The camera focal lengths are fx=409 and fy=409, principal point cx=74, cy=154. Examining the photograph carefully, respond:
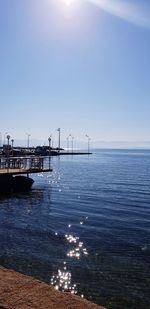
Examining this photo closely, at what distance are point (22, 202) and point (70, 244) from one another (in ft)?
46.5

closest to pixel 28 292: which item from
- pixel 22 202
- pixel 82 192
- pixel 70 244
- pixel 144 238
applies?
pixel 70 244

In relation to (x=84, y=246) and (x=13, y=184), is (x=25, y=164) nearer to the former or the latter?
(x=13, y=184)

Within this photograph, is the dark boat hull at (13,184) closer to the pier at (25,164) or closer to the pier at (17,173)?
the pier at (17,173)

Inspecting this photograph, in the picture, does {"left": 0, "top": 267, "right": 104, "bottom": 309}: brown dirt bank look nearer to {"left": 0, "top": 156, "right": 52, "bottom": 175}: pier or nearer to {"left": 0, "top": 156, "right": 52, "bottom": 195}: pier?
{"left": 0, "top": 156, "right": 52, "bottom": 195}: pier

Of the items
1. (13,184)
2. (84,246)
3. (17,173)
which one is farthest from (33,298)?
(13,184)

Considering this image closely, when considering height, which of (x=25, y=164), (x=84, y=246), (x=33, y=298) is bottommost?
(x=84, y=246)

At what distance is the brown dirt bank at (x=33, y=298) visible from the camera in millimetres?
6168

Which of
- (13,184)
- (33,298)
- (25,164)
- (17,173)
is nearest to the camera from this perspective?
(33,298)

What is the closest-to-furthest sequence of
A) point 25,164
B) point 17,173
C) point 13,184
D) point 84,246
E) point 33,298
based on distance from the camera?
1. point 33,298
2. point 84,246
3. point 17,173
4. point 13,184
5. point 25,164

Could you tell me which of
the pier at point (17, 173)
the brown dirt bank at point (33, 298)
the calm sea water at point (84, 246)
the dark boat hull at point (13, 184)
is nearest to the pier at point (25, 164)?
the pier at point (17, 173)

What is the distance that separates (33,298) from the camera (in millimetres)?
6441

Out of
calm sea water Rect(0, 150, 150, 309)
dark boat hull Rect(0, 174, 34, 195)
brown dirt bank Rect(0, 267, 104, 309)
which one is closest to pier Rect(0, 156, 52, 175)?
dark boat hull Rect(0, 174, 34, 195)

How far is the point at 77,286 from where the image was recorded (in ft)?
42.8

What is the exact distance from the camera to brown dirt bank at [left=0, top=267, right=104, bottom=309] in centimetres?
617
